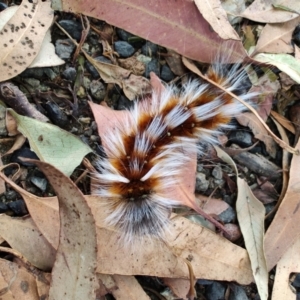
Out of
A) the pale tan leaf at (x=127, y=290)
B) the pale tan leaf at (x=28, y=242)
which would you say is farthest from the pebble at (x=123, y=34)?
the pale tan leaf at (x=127, y=290)

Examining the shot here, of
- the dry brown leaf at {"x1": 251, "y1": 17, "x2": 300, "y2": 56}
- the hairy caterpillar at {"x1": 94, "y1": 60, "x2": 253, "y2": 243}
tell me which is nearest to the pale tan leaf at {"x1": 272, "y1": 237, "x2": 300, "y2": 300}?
the hairy caterpillar at {"x1": 94, "y1": 60, "x2": 253, "y2": 243}

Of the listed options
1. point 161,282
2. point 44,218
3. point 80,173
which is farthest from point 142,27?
point 161,282

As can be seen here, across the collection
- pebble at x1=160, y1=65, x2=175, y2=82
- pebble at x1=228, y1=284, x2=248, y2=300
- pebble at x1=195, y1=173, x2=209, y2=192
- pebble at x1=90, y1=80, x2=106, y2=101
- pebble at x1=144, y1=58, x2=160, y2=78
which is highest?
pebble at x1=144, y1=58, x2=160, y2=78

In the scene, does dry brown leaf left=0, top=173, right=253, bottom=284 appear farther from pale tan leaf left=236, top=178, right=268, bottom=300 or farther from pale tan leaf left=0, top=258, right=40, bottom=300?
pale tan leaf left=0, top=258, right=40, bottom=300

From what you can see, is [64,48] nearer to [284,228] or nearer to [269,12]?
[269,12]

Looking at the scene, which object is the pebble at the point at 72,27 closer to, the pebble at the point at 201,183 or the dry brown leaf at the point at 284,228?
the pebble at the point at 201,183
